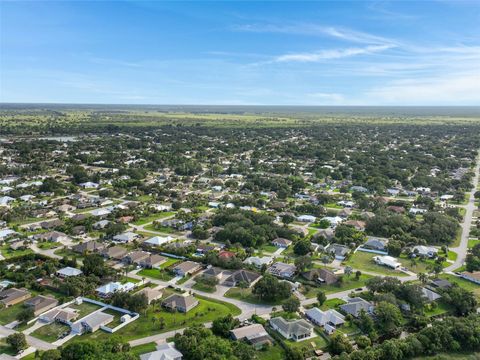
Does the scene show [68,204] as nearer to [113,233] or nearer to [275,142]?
[113,233]

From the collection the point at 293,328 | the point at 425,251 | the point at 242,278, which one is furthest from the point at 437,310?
the point at 242,278

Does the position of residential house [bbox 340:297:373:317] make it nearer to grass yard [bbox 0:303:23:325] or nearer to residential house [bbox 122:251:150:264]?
residential house [bbox 122:251:150:264]

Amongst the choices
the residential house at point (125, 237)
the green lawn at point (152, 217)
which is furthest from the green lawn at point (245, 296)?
the green lawn at point (152, 217)

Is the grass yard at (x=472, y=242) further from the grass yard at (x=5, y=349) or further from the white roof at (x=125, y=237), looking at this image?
the grass yard at (x=5, y=349)

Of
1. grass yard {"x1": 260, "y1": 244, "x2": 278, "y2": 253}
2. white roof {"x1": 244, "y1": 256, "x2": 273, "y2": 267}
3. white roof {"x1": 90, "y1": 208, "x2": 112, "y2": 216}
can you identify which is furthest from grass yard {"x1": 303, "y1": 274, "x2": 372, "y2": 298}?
white roof {"x1": 90, "y1": 208, "x2": 112, "y2": 216}

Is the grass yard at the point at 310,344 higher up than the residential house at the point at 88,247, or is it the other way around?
the residential house at the point at 88,247

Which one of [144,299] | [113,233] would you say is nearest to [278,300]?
[144,299]
